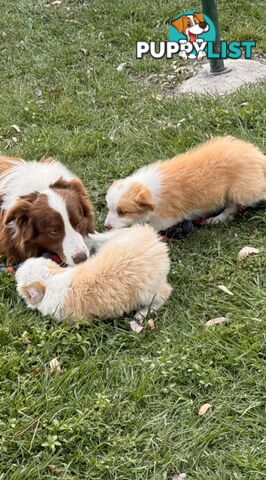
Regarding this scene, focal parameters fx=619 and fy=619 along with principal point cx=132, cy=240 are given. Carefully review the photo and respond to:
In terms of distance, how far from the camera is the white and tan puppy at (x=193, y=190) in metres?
4.57

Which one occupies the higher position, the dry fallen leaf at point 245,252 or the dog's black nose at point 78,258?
the dog's black nose at point 78,258

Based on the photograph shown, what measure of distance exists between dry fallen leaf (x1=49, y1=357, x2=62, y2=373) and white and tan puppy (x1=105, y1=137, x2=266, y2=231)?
147cm

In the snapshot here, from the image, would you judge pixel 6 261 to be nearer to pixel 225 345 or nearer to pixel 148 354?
pixel 148 354

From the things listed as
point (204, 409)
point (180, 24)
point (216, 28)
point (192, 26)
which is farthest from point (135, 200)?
point (180, 24)

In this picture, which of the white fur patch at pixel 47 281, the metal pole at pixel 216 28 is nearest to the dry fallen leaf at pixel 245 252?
the white fur patch at pixel 47 281

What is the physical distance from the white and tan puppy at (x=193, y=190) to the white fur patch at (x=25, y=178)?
18.7 inches

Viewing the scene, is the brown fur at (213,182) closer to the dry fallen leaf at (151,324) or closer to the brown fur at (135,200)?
the brown fur at (135,200)

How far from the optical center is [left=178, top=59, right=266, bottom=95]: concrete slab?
21.6 ft

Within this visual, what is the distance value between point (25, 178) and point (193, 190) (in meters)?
1.24

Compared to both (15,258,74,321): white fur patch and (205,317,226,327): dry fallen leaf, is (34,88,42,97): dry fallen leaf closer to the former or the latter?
(15,258,74,321): white fur patch

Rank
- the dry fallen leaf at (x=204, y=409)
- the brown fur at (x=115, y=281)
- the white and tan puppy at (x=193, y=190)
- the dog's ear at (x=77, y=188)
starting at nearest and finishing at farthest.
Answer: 1. the dry fallen leaf at (x=204, y=409)
2. the brown fur at (x=115, y=281)
3. the dog's ear at (x=77, y=188)
4. the white and tan puppy at (x=193, y=190)

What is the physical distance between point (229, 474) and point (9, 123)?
15.9 ft

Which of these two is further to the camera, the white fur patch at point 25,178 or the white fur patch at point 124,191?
the white fur patch at point 124,191

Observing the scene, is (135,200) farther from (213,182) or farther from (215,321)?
(215,321)
